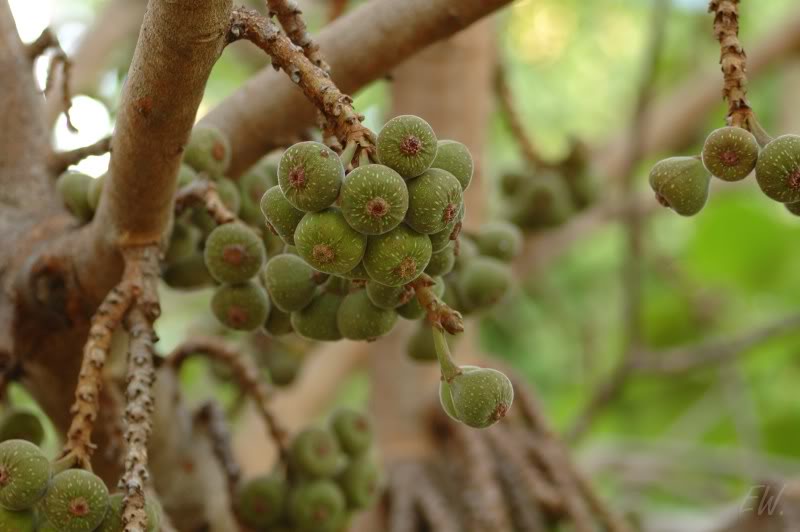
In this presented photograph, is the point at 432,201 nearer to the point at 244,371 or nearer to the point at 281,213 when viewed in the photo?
the point at 281,213

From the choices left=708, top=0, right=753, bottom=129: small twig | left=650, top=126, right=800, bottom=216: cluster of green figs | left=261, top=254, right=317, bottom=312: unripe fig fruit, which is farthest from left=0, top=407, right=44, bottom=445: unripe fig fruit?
left=708, top=0, right=753, bottom=129: small twig

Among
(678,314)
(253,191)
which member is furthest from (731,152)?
(678,314)

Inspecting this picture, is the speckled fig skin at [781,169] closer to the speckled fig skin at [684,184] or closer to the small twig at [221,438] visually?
the speckled fig skin at [684,184]

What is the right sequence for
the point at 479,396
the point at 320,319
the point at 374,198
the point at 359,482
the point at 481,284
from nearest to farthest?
the point at 374,198 → the point at 479,396 → the point at 320,319 → the point at 481,284 → the point at 359,482

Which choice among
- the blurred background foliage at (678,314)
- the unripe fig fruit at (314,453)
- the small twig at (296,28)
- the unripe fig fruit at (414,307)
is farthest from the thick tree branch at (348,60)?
the blurred background foliage at (678,314)

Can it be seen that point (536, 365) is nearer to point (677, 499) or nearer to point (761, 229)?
point (677, 499)

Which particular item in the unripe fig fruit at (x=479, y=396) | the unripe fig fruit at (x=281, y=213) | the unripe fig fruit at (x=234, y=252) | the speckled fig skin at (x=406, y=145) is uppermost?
the unripe fig fruit at (x=234, y=252)

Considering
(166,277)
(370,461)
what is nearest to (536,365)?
(370,461)
